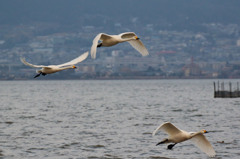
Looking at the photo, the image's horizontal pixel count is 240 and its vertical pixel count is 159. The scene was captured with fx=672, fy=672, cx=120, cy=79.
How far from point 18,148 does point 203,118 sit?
25.0 m

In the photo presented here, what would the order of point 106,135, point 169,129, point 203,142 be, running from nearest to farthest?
point 169,129 < point 203,142 < point 106,135

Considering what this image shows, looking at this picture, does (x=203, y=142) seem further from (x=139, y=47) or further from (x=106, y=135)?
(x=106, y=135)

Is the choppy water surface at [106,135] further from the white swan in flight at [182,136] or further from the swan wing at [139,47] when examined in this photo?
the swan wing at [139,47]

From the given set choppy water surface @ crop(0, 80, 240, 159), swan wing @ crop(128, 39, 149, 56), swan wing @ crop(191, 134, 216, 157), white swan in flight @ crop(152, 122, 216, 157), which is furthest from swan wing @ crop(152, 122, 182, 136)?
choppy water surface @ crop(0, 80, 240, 159)

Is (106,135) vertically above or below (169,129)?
below

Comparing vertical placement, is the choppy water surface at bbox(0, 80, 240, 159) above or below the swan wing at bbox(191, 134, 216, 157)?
below

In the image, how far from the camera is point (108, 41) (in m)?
23.0

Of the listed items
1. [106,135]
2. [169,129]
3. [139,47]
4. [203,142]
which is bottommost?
[106,135]

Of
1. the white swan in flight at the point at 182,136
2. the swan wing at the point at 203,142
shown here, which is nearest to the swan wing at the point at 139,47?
the white swan in flight at the point at 182,136

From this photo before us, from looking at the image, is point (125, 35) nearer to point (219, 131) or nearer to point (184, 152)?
point (184, 152)

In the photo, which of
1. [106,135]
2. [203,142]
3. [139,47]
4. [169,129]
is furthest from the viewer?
[106,135]

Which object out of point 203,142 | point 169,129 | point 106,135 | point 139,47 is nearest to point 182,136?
point 169,129

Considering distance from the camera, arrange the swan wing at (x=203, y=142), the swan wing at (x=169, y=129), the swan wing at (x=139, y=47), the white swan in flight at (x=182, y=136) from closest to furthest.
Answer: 1. the swan wing at (x=169, y=129)
2. the white swan in flight at (x=182, y=136)
3. the swan wing at (x=203, y=142)
4. the swan wing at (x=139, y=47)

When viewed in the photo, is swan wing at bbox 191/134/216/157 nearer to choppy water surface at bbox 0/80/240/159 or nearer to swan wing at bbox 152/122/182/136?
swan wing at bbox 152/122/182/136
